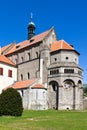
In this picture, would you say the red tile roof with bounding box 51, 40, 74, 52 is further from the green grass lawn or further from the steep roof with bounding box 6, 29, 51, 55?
the green grass lawn

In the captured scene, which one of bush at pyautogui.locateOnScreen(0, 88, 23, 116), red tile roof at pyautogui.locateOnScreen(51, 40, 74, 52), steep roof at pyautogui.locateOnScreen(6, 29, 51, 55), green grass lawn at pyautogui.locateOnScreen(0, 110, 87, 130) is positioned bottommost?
green grass lawn at pyautogui.locateOnScreen(0, 110, 87, 130)

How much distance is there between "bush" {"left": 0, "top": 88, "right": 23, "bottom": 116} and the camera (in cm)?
3175

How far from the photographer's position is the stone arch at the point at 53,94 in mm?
54684

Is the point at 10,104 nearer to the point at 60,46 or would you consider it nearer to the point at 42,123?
the point at 42,123

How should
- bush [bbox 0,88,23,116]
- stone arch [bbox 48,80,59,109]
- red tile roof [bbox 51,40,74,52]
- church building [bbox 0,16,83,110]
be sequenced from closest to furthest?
bush [bbox 0,88,23,116] < church building [bbox 0,16,83,110] < stone arch [bbox 48,80,59,109] < red tile roof [bbox 51,40,74,52]

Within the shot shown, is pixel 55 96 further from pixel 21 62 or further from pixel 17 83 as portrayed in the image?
pixel 21 62

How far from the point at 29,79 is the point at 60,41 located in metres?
12.1

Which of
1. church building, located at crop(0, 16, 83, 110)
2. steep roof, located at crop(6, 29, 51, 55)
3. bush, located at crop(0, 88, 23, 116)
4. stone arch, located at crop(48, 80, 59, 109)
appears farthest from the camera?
steep roof, located at crop(6, 29, 51, 55)

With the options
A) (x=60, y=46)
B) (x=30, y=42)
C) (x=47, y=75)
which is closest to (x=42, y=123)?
(x=47, y=75)

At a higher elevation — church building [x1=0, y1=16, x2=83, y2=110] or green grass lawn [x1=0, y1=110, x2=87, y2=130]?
Result: church building [x1=0, y1=16, x2=83, y2=110]

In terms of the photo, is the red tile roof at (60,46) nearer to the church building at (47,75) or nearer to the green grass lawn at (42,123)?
the church building at (47,75)

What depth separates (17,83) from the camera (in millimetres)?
60625

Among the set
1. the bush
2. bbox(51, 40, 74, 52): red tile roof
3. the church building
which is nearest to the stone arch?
the church building

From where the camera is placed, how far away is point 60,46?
58.7m
